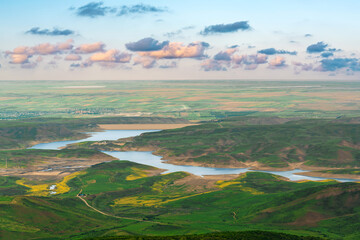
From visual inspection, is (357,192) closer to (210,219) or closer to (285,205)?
(285,205)

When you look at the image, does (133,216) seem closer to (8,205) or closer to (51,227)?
(51,227)

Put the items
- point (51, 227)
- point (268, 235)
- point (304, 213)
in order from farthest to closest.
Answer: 1. point (304, 213)
2. point (51, 227)
3. point (268, 235)

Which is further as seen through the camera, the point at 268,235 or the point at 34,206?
the point at 34,206

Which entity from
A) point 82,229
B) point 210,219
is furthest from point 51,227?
point 210,219

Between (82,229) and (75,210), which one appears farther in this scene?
(75,210)

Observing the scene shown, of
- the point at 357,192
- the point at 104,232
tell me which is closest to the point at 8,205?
the point at 104,232

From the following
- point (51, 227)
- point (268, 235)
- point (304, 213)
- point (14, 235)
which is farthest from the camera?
point (304, 213)

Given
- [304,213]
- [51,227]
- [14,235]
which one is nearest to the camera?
[14,235]

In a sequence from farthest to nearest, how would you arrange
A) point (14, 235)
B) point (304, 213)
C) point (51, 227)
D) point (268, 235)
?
point (304, 213)
point (51, 227)
point (14, 235)
point (268, 235)
